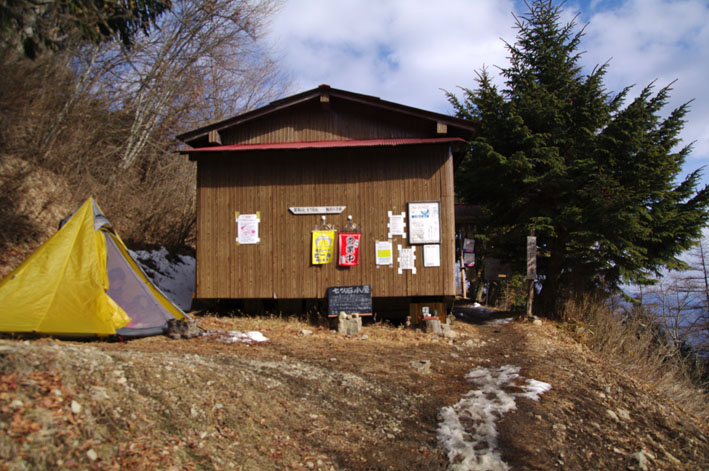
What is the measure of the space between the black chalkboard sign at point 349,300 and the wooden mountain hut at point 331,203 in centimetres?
20

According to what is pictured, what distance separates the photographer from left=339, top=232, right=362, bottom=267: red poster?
11422 millimetres

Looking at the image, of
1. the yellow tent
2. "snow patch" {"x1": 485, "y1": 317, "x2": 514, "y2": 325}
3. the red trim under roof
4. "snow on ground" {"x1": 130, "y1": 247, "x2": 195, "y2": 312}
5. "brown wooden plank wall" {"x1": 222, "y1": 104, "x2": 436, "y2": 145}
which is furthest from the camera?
"snow patch" {"x1": 485, "y1": 317, "x2": 514, "y2": 325}

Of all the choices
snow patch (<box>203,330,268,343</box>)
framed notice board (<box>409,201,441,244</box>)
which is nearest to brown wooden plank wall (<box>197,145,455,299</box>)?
framed notice board (<box>409,201,441,244</box>)

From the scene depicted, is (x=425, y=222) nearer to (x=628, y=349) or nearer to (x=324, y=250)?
(x=324, y=250)

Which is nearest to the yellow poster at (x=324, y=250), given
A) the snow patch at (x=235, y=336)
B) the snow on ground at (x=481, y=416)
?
the snow patch at (x=235, y=336)

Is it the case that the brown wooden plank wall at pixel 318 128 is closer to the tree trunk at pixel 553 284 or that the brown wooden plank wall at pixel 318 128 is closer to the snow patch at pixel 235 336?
the snow patch at pixel 235 336

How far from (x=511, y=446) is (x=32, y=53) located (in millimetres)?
7866

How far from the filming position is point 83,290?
8023mm

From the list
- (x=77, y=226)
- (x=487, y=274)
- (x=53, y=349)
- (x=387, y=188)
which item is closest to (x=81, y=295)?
(x=77, y=226)

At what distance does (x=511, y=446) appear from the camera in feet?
16.9

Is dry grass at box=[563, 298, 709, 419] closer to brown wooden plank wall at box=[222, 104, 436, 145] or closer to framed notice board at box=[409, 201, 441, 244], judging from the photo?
framed notice board at box=[409, 201, 441, 244]

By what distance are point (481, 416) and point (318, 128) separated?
8105mm

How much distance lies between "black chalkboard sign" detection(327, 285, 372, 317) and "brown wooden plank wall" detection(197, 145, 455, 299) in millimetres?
232

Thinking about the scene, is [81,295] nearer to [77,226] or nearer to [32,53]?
[77,226]
